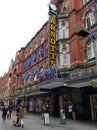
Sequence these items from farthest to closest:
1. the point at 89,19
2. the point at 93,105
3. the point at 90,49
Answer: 1. the point at 89,19
2. the point at 90,49
3. the point at 93,105

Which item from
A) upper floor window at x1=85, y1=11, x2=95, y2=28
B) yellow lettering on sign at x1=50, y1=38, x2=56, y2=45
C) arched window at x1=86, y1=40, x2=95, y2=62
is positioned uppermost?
upper floor window at x1=85, y1=11, x2=95, y2=28

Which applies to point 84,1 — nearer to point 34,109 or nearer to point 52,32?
point 52,32

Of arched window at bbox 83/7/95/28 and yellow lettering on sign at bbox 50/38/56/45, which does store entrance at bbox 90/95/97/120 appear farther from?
yellow lettering on sign at bbox 50/38/56/45

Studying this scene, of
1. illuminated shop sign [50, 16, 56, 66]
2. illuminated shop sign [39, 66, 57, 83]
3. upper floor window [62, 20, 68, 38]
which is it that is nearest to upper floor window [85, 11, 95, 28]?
upper floor window [62, 20, 68, 38]

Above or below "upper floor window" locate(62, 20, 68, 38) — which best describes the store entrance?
below

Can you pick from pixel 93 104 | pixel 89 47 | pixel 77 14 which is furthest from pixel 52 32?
pixel 93 104

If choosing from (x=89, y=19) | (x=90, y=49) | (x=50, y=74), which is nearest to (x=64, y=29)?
(x=89, y=19)

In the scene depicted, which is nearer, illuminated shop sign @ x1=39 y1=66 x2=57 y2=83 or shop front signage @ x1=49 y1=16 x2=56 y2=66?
illuminated shop sign @ x1=39 y1=66 x2=57 y2=83

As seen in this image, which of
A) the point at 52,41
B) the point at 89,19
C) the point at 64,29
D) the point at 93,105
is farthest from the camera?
the point at 52,41

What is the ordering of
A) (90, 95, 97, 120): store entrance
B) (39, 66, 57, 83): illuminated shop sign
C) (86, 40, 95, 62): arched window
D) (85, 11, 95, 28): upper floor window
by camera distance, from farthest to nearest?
(39, 66, 57, 83): illuminated shop sign < (85, 11, 95, 28): upper floor window < (86, 40, 95, 62): arched window < (90, 95, 97, 120): store entrance

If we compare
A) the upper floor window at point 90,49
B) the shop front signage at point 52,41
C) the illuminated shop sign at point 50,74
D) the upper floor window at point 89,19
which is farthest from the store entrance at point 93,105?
the upper floor window at point 89,19

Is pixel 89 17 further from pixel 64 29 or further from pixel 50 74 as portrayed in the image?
pixel 50 74

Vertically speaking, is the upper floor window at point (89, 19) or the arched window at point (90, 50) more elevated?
the upper floor window at point (89, 19)

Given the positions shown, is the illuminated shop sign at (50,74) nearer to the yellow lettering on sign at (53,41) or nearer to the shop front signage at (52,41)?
the shop front signage at (52,41)
